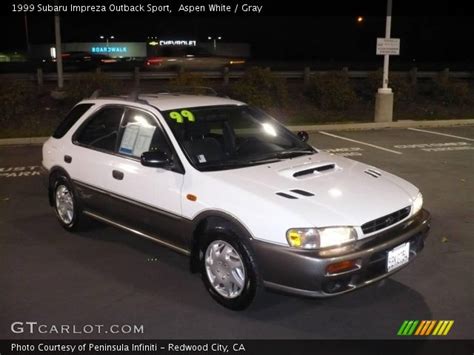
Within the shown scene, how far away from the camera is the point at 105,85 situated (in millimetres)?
17125

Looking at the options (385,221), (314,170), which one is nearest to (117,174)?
(314,170)

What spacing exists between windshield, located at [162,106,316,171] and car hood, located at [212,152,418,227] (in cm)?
22

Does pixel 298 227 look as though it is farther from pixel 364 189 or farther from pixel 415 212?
pixel 415 212

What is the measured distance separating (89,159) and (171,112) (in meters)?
1.13

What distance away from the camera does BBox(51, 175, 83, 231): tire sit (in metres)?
6.20

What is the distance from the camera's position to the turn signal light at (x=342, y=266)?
4001 mm

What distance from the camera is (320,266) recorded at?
13.0ft

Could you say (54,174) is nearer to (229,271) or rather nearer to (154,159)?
(154,159)

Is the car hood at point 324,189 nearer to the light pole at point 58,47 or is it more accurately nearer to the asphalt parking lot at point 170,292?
the asphalt parking lot at point 170,292

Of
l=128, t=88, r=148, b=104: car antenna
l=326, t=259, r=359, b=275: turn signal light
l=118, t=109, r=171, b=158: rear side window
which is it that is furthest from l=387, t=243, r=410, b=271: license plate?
l=128, t=88, r=148, b=104: car antenna

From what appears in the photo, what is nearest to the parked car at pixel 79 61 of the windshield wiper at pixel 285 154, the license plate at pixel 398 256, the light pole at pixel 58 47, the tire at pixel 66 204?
the light pole at pixel 58 47

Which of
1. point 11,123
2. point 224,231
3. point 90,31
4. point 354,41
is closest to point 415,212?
point 224,231

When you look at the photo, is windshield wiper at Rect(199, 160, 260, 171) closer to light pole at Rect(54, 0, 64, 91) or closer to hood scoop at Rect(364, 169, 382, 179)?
hood scoop at Rect(364, 169, 382, 179)

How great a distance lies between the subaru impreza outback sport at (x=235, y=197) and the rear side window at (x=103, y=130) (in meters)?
0.02
